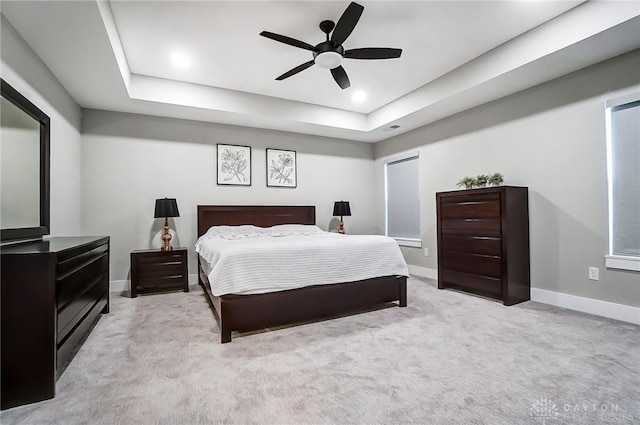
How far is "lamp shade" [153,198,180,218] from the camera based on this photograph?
4211 mm

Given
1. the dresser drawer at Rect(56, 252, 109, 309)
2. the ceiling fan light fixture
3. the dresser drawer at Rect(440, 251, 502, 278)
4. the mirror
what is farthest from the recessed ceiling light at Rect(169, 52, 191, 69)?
the dresser drawer at Rect(440, 251, 502, 278)

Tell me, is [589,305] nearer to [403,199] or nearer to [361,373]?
[361,373]

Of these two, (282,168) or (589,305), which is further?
(282,168)

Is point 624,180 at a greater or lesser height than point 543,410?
greater

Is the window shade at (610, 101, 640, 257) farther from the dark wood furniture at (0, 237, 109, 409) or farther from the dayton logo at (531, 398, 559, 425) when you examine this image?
the dark wood furniture at (0, 237, 109, 409)

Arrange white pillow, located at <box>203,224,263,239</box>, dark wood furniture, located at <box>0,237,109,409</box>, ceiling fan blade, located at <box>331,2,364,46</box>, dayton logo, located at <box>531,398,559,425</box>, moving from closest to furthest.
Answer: dayton logo, located at <box>531,398,559,425</box>
dark wood furniture, located at <box>0,237,109,409</box>
ceiling fan blade, located at <box>331,2,364,46</box>
white pillow, located at <box>203,224,263,239</box>

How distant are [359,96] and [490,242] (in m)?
2.73

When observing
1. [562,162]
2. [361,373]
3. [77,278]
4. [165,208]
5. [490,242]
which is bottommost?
[361,373]

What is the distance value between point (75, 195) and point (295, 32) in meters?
3.35

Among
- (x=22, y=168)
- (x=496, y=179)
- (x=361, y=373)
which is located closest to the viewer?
(x=361, y=373)

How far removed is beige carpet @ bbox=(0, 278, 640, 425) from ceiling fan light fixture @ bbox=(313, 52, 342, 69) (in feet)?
7.99

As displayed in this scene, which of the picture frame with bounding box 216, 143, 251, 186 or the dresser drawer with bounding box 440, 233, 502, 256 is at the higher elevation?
the picture frame with bounding box 216, 143, 251, 186

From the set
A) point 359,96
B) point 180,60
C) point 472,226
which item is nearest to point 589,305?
point 472,226

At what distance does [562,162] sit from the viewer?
342cm
